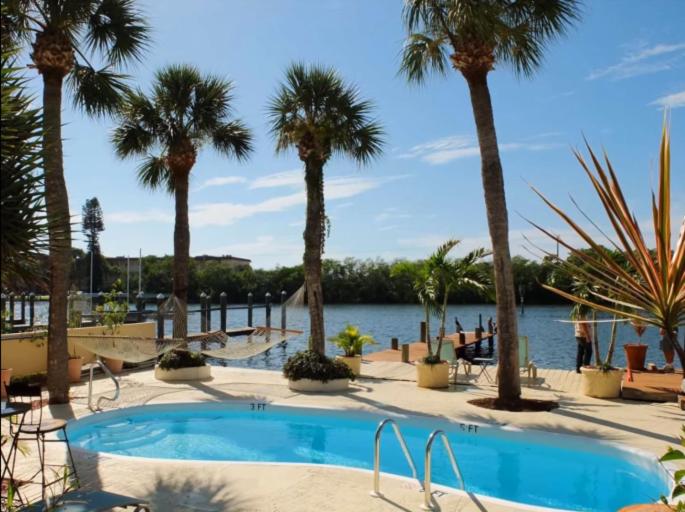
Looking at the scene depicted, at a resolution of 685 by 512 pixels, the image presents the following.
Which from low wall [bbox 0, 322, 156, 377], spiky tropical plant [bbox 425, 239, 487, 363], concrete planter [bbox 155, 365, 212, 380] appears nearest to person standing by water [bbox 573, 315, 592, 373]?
spiky tropical plant [bbox 425, 239, 487, 363]

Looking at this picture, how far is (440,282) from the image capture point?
12.6 meters

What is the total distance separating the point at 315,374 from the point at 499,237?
414 centimetres

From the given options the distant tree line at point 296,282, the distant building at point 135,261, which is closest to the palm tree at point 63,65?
the distant tree line at point 296,282

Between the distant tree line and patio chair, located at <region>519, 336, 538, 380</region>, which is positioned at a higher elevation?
the distant tree line

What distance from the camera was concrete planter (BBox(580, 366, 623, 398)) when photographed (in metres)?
10.8

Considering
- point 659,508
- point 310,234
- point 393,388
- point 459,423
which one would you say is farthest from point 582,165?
point 310,234

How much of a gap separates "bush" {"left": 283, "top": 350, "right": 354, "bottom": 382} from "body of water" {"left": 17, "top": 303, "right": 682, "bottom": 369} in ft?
16.2

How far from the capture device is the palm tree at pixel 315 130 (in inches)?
511

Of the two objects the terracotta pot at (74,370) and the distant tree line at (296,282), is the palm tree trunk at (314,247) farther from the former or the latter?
the distant tree line at (296,282)

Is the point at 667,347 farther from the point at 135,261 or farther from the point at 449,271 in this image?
the point at 135,261

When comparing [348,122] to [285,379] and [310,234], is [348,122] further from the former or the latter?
[285,379]

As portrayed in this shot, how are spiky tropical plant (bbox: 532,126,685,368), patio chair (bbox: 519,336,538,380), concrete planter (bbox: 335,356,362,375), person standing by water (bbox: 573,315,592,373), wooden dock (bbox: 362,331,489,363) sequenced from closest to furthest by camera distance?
1. spiky tropical plant (bbox: 532,126,685,368)
2. patio chair (bbox: 519,336,538,380)
3. person standing by water (bbox: 573,315,592,373)
4. concrete planter (bbox: 335,356,362,375)
5. wooden dock (bbox: 362,331,489,363)

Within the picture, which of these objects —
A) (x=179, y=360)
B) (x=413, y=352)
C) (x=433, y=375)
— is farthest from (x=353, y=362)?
(x=413, y=352)

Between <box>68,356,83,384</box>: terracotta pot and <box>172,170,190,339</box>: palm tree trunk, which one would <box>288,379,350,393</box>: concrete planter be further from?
<box>68,356,83,384</box>: terracotta pot
